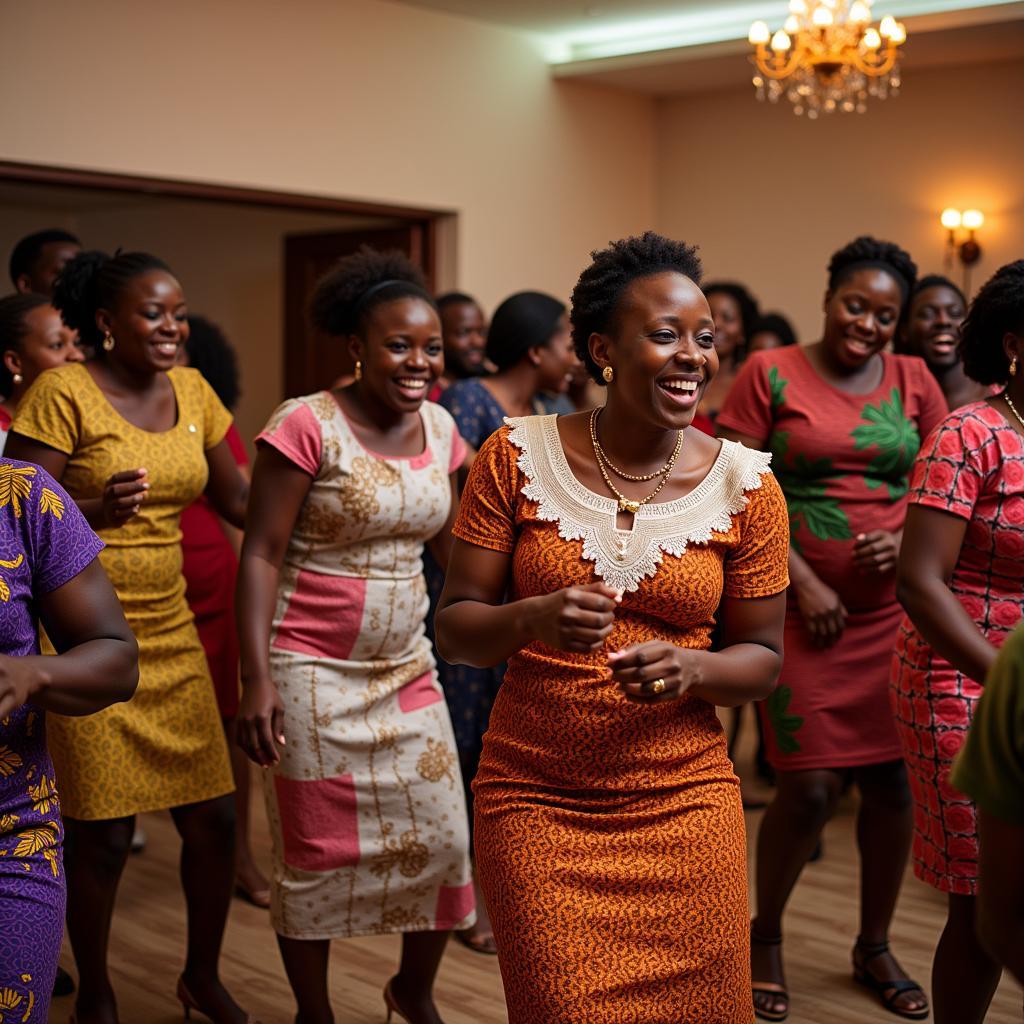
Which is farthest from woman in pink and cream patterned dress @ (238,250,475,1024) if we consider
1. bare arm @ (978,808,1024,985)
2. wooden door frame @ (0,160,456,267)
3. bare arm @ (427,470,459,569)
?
wooden door frame @ (0,160,456,267)

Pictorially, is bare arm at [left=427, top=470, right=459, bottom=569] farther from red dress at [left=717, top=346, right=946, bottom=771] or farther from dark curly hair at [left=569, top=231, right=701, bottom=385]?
dark curly hair at [left=569, top=231, right=701, bottom=385]

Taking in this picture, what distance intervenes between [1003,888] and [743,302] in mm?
5177

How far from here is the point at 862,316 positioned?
364 centimetres

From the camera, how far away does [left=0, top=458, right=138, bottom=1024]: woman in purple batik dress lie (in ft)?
6.60

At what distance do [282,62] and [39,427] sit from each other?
4.56 m

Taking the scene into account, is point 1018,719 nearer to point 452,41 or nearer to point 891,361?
point 891,361

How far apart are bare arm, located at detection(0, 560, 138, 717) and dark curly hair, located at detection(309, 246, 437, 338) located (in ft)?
4.10

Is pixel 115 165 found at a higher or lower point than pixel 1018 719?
higher

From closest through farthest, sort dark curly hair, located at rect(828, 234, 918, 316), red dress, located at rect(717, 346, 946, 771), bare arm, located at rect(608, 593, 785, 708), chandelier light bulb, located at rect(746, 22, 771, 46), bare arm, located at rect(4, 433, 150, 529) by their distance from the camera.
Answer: bare arm, located at rect(608, 593, 785, 708) < bare arm, located at rect(4, 433, 150, 529) < red dress, located at rect(717, 346, 946, 771) < dark curly hair, located at rect(828, 234, 918, 316) < chandelier light bulb, located at rect(746, 22, 771, 46)

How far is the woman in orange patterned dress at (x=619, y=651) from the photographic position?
2.18 meters

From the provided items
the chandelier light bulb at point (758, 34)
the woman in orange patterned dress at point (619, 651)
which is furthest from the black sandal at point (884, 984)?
the chandelier light bulb at point (758, 34)

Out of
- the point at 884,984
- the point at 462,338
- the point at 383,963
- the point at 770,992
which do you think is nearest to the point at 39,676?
the point at 383,963

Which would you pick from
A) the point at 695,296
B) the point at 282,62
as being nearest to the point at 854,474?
the point at 695,296

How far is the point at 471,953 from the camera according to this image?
152 inches
